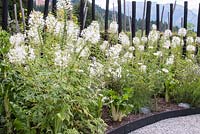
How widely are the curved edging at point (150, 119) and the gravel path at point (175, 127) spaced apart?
0.05m

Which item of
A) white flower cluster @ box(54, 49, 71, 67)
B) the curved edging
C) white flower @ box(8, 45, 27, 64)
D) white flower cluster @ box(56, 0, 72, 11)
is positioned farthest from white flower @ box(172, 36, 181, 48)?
white flower @ box(8, 45, 27, 64)

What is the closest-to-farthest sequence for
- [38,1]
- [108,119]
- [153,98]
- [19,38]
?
[19,38] → [108,119] → [153,98] → [38,1]

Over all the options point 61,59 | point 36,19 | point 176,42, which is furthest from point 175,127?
point 36,19

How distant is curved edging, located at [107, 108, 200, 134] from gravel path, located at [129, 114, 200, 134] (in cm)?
5

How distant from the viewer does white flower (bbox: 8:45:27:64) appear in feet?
9.61

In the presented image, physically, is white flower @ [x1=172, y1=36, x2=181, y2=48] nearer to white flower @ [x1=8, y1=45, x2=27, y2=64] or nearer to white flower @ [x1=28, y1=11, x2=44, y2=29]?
white flower @ [x1=28, y1=11, x2=44, y2=29]

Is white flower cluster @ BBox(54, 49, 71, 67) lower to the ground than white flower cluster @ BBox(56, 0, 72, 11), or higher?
lower

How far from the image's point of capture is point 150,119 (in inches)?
189

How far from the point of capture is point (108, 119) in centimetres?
441

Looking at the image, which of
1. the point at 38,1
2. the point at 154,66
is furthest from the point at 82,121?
the point at 38,1

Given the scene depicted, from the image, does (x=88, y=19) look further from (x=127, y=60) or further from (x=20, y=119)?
(x=20, y=119)

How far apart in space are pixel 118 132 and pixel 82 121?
86 centimetres

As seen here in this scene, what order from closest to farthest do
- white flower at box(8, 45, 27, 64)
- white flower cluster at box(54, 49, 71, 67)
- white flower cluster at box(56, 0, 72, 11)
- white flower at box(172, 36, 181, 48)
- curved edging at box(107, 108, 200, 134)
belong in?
white flower at box(8, 45, 27, 64)
white flower cluster at box(54, 49, 71, 67)
white flower cluster at box(56, 0, 72, 11)
curved edging at box(107, 108, 200, 134)
white flower at box(172, 36, 181, 48)

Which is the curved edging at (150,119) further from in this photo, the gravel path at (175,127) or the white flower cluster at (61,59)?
the white flower cluster at (61,59)
